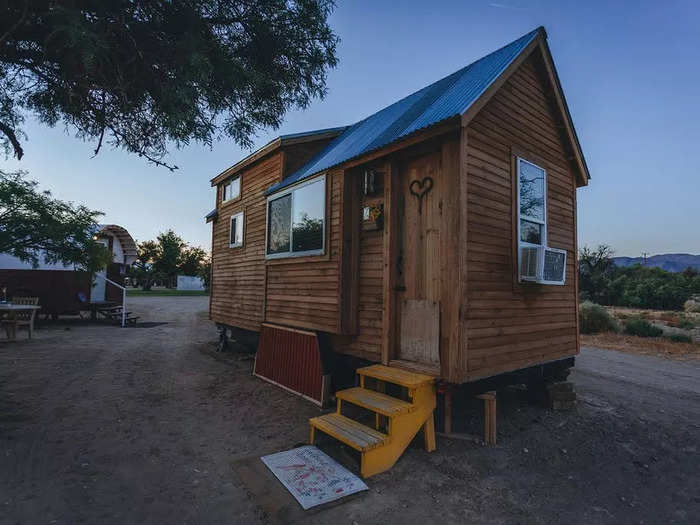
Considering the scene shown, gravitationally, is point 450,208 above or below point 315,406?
above

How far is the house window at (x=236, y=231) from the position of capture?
9.96 meters

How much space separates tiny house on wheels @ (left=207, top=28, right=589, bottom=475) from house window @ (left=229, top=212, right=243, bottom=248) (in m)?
2.55

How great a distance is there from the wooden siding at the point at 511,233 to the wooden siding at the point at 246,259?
205 inches

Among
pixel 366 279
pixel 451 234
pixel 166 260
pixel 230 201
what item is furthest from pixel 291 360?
pixel 166 260

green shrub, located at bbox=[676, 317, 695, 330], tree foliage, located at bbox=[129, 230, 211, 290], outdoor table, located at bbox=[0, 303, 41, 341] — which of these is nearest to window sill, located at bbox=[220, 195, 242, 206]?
outdoor table, located at bbox=[0, 303, 41, 341]

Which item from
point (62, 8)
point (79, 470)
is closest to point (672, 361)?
point (79, 470)

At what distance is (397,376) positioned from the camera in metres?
4.51

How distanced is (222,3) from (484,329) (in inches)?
232

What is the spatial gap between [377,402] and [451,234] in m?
2.34

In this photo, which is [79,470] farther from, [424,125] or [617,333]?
[617,333]

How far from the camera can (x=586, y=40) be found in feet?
27.9

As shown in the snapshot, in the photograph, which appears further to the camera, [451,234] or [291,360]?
[291,360]

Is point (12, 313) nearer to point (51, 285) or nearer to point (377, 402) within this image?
point (51, 285)

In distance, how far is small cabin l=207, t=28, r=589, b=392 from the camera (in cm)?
462
